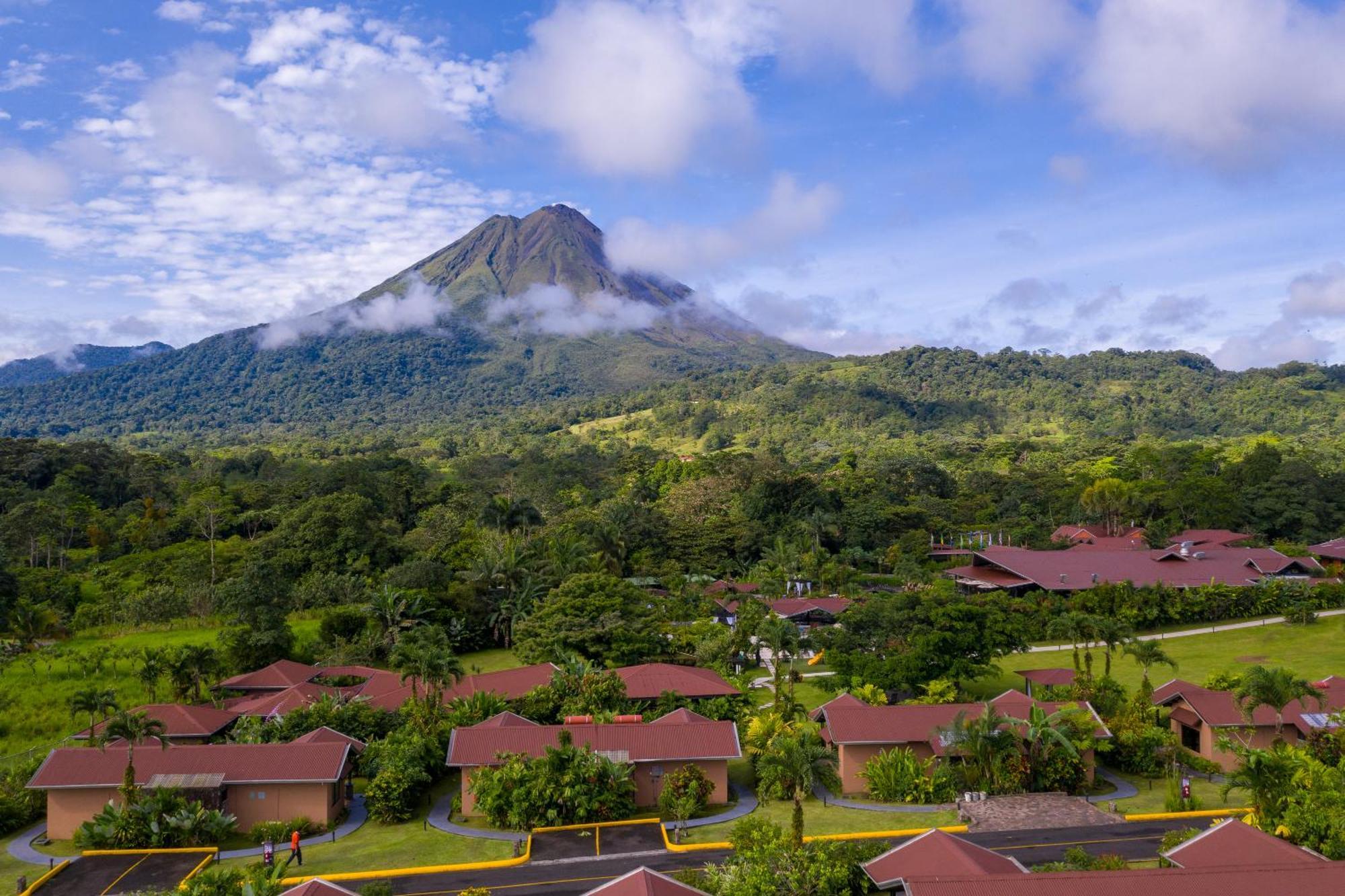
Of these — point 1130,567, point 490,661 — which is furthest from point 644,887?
point 1130,567

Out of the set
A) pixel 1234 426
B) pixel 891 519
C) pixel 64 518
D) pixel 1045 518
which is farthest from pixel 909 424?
pixel 64 518

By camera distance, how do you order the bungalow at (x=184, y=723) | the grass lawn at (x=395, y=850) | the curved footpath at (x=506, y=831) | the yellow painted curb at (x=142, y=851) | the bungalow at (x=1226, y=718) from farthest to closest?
1. the bungalow at (x=184, y=723)
2. the bungalow at (x=1226, y=718)
3. the curved footpath at (x=506, y=831)
4. the yellow painted curb at (x=142, y=851)
5. the grass lawn at (x=395, y=850)

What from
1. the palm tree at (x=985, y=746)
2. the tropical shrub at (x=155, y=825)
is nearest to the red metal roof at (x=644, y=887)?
the palm tree at (x=985, y=746)

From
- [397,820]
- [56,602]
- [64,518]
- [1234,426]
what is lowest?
[397,820]

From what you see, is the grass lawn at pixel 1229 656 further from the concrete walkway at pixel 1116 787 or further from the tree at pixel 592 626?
the tree at pixel 592 626

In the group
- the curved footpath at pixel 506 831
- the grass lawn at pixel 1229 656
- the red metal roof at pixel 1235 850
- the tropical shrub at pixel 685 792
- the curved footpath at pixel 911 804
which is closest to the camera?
the red metal roof at pixel 1235 850

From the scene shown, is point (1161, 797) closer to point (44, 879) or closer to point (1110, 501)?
point (44, 879)

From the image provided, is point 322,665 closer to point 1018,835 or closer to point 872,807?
point 872,807
